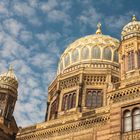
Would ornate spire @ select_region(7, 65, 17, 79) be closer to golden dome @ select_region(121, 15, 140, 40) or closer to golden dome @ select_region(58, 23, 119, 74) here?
golden dome @ select_region(58, 23, 119, 74)

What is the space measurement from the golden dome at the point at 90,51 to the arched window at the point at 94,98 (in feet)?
10.4

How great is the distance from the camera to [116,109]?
21016 mm

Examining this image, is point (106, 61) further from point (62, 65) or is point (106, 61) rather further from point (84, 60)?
point (62, 65)

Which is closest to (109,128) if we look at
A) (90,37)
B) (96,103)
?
(96,103)

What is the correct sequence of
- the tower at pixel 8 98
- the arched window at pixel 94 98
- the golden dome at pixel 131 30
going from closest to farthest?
the golden dome at pixel 131 30 < the tower at pixel 8 98 < the arched window at pixel 94 98

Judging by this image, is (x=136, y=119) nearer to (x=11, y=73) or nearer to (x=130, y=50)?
(x=130, y=50)

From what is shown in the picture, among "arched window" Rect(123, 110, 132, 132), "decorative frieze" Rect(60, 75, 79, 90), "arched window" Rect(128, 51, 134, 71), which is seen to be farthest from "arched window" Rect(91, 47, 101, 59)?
"arched window" Rect(123, 110, 132, 132)

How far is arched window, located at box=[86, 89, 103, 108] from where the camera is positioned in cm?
3181

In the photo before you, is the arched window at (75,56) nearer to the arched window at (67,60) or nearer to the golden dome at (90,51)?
the golden dome at (90,51)

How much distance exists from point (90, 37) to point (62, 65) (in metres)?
3.97

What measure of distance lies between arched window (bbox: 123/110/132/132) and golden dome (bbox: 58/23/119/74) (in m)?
13.9

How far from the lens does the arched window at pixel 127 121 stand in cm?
2013

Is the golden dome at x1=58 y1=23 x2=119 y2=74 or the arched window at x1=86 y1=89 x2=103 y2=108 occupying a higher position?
the golden dome at x1=58 y1=23 x2=119 y2=74

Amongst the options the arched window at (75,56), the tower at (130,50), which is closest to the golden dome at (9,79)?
the arched window at (75,56)
